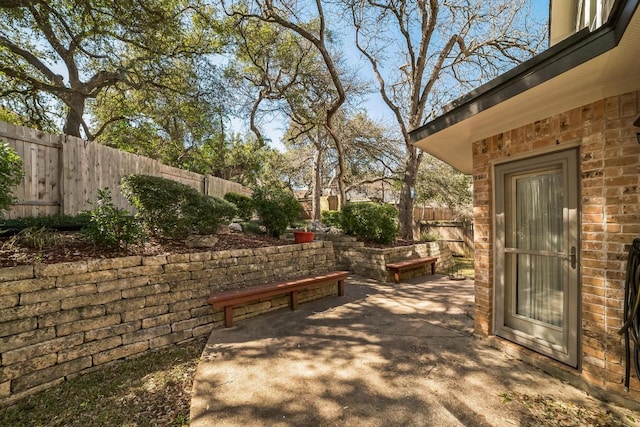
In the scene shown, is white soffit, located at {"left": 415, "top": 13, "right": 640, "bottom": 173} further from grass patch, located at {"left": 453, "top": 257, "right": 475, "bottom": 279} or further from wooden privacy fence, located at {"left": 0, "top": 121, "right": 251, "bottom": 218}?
grass patch, located at {"left": 453, "top": 257, "right": 475, "bottom": 279}

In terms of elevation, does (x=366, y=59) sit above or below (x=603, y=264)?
above

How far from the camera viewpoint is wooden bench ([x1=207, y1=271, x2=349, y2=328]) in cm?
360

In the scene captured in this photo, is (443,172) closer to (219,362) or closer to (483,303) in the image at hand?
(483,303)

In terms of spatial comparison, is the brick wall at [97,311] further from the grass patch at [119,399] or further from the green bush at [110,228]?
the green bush at [110,228]

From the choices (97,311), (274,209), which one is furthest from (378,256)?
(97,311)

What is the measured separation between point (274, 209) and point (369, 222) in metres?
2.58

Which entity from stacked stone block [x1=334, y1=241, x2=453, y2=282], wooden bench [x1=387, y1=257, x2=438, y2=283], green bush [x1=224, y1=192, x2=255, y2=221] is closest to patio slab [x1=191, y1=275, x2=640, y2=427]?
wooden bench [x1=387, y1=257, x2=438, y2=283]

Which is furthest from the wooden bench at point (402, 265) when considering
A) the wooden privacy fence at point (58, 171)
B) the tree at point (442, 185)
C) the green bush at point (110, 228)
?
the tree at point (442, 185)

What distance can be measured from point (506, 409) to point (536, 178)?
2104 mm

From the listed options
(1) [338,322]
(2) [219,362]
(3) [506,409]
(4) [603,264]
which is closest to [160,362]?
(2) [219,362]

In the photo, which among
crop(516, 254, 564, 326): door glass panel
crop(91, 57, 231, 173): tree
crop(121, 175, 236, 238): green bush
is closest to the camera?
crop(516, 254, 564, 326): door glass panel

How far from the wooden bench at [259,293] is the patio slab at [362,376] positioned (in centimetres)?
29

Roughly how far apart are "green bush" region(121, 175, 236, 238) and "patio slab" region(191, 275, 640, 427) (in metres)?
1.70

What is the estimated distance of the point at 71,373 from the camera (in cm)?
267
